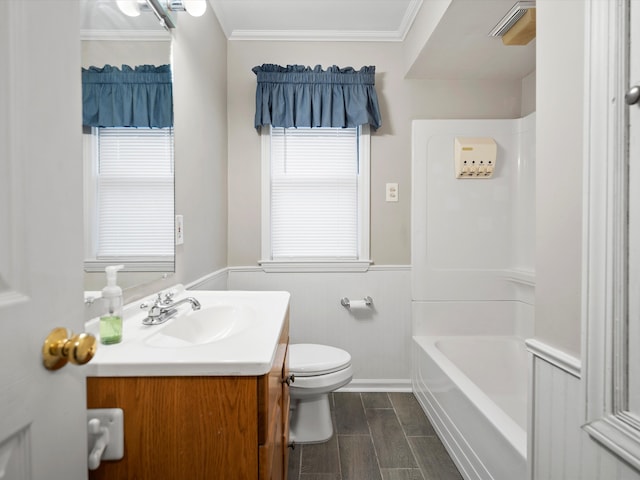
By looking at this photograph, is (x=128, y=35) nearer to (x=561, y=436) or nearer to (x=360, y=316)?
(x=561, y=436)

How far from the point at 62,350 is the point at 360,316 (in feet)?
7.39

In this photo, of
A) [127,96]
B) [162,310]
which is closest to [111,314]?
[162,310]

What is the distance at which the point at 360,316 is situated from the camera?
264 cm

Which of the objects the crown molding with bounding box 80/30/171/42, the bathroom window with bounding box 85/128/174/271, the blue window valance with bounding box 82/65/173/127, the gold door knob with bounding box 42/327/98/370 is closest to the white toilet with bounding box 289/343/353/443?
the bathroom window with bounding box 85/128/174/271

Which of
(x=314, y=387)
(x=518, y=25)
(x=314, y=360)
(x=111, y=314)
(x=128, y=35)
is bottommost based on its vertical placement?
(x=314, y=387)

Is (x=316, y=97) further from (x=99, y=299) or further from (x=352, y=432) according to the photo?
Result: (x=352, y=432)

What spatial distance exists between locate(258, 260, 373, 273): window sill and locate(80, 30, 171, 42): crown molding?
151 centimetres

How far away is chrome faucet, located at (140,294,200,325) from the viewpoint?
1.19 m

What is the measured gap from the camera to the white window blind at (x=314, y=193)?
103 inches

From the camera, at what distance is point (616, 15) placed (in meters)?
0.72

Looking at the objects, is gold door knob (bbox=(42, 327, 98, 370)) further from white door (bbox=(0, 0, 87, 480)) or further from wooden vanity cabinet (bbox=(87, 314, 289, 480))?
wooden vanity cabinet (bbox=(87, 314, 289, 480))

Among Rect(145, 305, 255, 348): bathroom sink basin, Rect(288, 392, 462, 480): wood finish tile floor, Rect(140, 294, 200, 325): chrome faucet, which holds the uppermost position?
Rect(140, 294, 200, 325): chrome faucet

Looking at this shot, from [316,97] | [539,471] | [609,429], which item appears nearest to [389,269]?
[316,97]

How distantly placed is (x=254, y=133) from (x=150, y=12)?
1.21 metres
